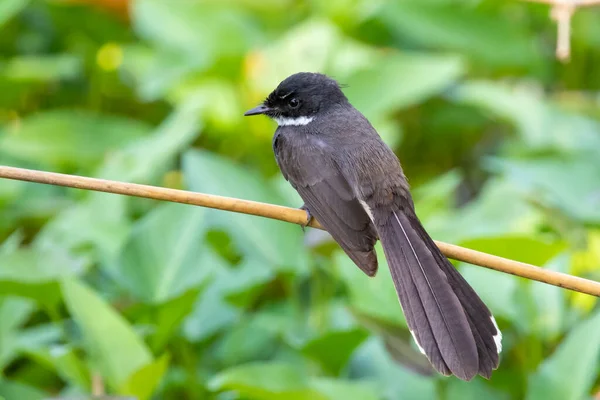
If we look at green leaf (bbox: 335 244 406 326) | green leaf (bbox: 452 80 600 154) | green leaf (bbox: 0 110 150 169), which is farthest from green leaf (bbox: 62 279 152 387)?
green leaf (bbox: 452 80 600 154)

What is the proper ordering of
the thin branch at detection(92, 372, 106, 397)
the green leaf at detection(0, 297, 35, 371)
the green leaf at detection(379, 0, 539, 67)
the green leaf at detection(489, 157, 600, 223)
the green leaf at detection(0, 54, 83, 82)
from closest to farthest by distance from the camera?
the thin branch at detection(92, 372, 106, 397) < the green leaf at detection(0, 297, 35, 371) < the green leaf at detection(489, 157, 600, 223) < the green leaf at detection(0, 54, 83, 82) < the green leaf at detection(379, 0, 539, 67)

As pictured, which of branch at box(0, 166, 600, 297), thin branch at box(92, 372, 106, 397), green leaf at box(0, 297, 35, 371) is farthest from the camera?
green leaf at box(0, 297, 35, 371)

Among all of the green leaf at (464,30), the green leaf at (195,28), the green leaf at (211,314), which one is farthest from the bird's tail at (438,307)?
the green leaf at (464,30)

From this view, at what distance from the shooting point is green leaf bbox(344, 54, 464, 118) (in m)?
4.43

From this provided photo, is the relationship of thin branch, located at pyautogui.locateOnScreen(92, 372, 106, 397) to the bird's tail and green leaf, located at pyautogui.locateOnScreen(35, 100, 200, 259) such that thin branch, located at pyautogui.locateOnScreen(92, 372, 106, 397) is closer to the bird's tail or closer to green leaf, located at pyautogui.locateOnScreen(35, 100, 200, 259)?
green leaf, located at pyautogui.locateOnScreen(35, 100, 200, 259)

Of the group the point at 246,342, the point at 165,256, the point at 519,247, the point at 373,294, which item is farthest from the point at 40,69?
the point at 519,247

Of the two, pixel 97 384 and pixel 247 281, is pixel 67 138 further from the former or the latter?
pixel 97 384

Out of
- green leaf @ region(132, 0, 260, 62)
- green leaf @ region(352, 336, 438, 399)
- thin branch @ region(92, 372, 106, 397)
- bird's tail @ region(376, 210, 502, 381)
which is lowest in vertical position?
green leaf @ region(352, 336, 438, 399)

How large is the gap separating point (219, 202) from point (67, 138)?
92.4 inches

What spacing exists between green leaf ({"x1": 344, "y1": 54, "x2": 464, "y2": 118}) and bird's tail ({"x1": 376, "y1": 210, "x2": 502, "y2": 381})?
154cm

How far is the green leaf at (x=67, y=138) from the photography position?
4.52 meters

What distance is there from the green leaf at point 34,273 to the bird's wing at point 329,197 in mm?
809

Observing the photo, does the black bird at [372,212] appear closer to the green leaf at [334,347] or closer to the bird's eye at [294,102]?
the bird's eye at [294,102]

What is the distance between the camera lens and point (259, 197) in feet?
12.3
